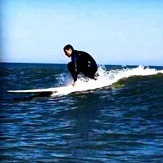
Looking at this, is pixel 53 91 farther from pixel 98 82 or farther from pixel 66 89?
pixel 98 82

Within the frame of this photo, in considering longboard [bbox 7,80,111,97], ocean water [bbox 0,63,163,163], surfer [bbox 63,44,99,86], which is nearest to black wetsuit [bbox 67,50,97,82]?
surfer [bbox 63,44,99,86]

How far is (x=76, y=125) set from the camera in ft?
13.5

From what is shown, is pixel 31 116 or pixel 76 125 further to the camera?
pixel 31 116

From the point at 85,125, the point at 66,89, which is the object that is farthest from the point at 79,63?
the point at 85,125

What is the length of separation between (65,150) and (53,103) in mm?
2807

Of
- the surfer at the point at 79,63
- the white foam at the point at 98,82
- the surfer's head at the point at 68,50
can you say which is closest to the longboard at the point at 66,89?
the white foam at the point at 98,82

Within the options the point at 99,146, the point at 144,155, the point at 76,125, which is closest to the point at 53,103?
the point at 76,125

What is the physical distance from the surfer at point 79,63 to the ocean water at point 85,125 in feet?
0.93

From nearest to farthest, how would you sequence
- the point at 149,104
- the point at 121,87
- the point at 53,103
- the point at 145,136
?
1. the point at 145,136
2. the point at 149,104
3. the point at 53,103
4. the point at 121,87

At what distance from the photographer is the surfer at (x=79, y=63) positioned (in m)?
6.54

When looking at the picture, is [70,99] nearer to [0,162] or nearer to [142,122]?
[142,122]

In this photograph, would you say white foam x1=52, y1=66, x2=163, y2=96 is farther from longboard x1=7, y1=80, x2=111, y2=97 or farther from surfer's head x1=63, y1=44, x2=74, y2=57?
surfer's head x1=63, y1=44, x2=74, y2=57

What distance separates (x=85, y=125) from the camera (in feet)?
13.5

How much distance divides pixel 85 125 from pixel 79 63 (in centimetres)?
271
